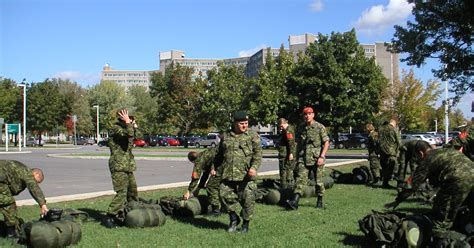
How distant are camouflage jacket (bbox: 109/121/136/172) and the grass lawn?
3.24ft

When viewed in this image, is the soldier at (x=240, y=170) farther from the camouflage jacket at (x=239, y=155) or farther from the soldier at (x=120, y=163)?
the soldier at (x=120, y=163)

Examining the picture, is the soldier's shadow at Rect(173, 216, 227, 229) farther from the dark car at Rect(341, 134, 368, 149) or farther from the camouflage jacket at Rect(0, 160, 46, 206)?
the dark car at Rect(341, 134, 368, 149)

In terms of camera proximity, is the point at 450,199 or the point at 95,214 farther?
the point at 95,214

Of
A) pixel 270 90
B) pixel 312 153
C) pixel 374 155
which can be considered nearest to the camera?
pixel 312 153

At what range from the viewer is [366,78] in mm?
42812

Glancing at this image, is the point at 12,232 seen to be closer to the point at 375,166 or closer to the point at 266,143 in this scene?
the point at 375,166

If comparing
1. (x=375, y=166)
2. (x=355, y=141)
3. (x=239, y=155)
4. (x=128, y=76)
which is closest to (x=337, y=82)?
(x=355, y=141)

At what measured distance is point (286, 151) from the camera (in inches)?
482

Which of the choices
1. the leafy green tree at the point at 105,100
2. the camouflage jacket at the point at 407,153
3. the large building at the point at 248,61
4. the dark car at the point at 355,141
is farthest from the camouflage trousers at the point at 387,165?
the leafy green tree at the point at 105,100

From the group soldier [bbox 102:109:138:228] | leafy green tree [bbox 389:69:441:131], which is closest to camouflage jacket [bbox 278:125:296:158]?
soldier [bbox 102:109:138:228]

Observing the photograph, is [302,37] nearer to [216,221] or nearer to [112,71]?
[112,71]

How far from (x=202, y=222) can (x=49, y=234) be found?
9.17 feet

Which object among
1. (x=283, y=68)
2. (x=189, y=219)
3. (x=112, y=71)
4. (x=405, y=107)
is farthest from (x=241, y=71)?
(x=112, y=71)

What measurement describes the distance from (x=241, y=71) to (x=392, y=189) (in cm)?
4943
